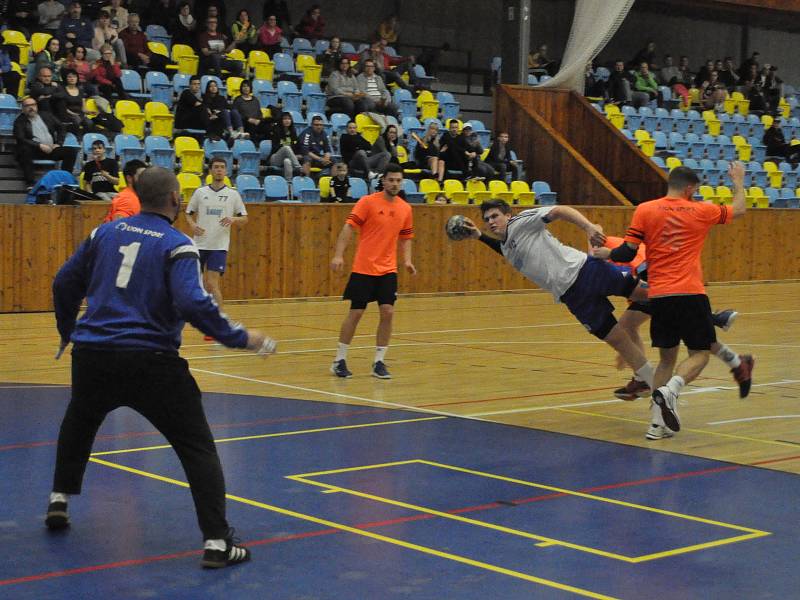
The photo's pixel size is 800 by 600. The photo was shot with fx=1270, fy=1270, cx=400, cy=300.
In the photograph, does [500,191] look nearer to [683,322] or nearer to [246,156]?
[246,156]

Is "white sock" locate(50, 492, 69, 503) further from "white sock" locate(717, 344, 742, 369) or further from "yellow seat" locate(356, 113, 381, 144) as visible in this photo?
"yellow seat" locate(356, 113, 381, 144)

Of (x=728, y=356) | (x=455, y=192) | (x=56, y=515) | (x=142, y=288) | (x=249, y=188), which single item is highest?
(x=455, y=192)

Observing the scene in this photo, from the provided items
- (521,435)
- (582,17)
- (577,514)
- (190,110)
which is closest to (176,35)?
(190,110)

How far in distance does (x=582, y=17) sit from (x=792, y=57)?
1548cm

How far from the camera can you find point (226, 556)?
560 cm

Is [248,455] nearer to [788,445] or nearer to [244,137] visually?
[788,445]

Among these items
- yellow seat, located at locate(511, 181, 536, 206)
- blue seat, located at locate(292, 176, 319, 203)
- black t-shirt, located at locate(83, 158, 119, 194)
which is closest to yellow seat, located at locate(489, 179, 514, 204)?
yellow seat, located at locate(511, 181, 536, 206)

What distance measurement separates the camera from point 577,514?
6.75 metres

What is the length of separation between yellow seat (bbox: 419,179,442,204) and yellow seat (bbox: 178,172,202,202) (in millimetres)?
4536

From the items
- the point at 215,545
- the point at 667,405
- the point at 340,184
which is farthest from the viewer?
the point at 340,184

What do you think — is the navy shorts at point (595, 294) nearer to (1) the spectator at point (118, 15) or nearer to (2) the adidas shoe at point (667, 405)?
(2) the adidas shoe at point (667, 405)

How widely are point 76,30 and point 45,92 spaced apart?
261 centimetres

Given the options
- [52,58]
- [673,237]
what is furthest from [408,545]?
[52,58]

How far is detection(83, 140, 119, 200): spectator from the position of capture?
17938mm
